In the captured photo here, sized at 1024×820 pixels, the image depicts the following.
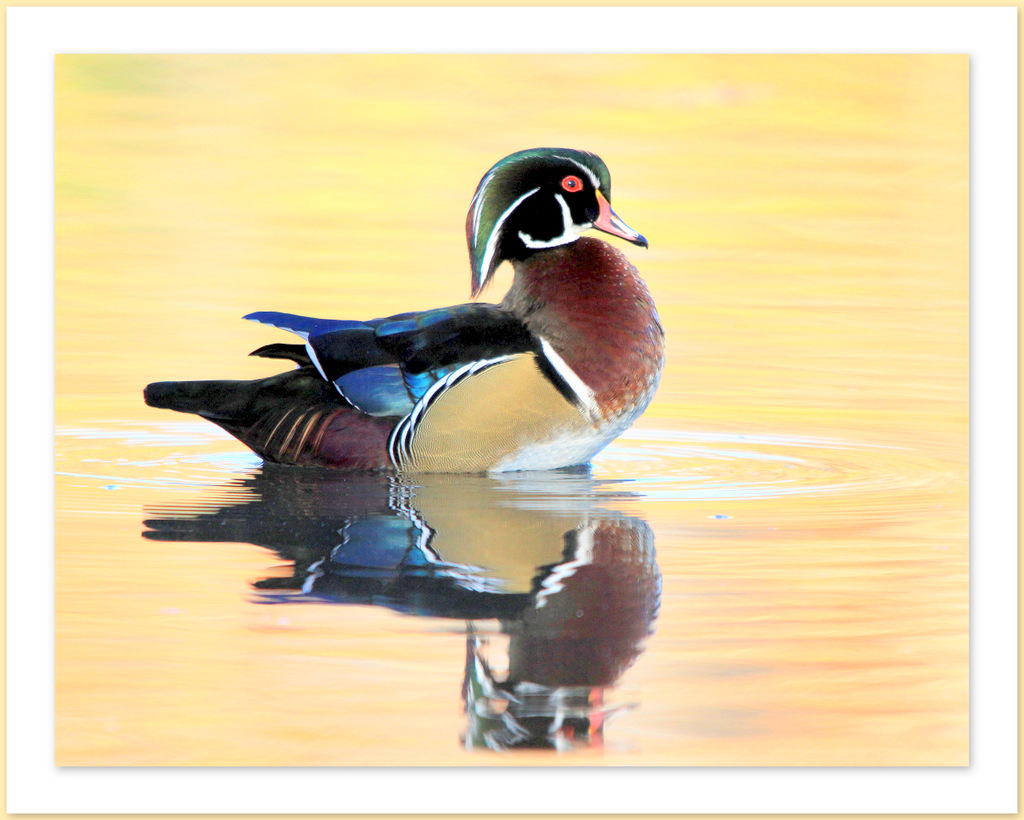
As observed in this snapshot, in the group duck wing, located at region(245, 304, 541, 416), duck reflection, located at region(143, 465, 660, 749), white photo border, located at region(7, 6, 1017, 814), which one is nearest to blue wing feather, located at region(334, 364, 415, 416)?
duck wing, located at region(245, 304, 541, 416)

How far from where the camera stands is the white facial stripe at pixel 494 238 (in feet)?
16.5

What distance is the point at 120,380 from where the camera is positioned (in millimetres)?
5730

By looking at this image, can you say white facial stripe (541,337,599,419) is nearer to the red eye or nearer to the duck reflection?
the duck reflection

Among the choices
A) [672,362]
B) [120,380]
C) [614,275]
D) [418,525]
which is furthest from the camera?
[672,362]

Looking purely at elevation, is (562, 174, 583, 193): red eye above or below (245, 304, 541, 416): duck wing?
above

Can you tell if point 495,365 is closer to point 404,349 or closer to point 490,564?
point 404,349

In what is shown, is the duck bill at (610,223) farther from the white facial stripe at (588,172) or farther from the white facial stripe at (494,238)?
the white facial stripe at (494,238)

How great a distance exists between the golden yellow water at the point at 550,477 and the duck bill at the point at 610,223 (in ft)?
1.43

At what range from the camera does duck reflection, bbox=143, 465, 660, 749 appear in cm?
330

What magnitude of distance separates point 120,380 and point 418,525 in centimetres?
191

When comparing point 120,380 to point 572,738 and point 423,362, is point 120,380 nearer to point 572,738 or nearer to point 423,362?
point 423,362

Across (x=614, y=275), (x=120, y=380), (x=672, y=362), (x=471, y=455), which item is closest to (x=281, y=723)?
(x=471, y=455)

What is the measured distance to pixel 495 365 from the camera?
482 centimetres

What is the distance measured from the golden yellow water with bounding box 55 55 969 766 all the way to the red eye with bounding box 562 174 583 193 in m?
0.35
